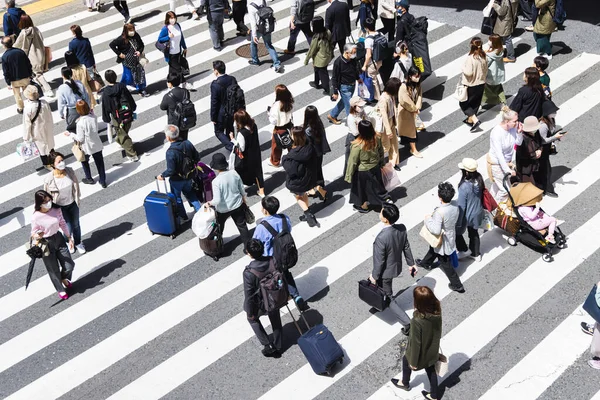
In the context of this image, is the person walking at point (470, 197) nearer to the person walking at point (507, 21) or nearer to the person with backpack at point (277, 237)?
the person with backpack at point (277, 237)

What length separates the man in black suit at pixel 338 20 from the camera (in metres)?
15.9

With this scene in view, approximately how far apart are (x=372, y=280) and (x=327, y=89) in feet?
22.0

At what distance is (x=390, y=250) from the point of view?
9461 millimetres

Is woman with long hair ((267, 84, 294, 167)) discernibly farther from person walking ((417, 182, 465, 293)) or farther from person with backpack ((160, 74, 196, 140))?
person walking ((417, 182, 465, 293))

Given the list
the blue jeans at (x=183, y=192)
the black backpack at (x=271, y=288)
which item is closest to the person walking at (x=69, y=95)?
the blue jeans at (x=183, y=192)

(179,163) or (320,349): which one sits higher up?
(179,163)

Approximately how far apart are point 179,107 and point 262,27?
157 inches

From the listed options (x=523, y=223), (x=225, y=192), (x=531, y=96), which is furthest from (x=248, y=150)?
(x=531, y=96)

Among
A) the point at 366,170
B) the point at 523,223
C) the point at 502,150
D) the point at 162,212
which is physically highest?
the point at 502,150

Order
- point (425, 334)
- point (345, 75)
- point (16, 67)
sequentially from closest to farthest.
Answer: point (425, 334), point (345, 75), point (16, 67)

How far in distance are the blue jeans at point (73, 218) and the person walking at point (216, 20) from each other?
730 centimetres

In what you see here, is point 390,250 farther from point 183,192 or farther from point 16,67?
point 16,67

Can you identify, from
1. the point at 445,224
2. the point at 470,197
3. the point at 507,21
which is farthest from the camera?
the point at 507,21

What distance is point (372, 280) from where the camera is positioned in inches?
385
